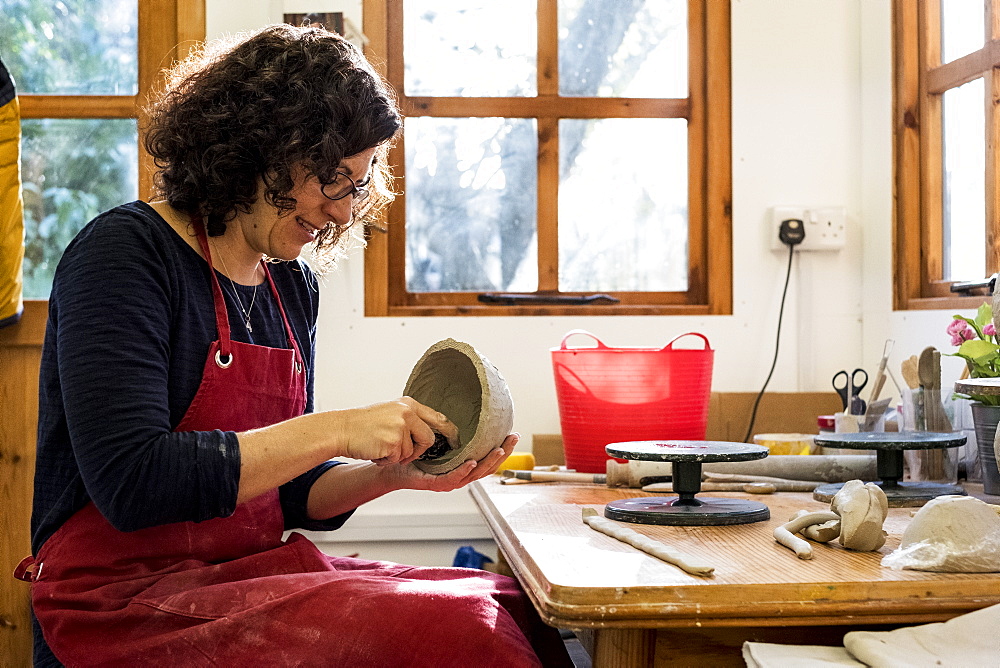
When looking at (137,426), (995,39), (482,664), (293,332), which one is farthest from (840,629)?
(995,39)

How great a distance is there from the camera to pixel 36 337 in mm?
2561

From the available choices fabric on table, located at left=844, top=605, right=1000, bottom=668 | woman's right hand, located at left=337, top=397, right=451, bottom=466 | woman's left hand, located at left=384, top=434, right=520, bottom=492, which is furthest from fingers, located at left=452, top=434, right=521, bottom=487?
fabric on table, located at left=844, top=605, right=1000, bottom=668

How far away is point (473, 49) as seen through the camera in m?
2.78

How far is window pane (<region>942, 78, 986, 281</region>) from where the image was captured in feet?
7.45

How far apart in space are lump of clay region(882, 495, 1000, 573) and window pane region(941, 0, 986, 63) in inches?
60.1

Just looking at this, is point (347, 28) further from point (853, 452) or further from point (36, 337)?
point (853, 452)

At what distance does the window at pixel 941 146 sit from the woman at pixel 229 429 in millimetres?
1456

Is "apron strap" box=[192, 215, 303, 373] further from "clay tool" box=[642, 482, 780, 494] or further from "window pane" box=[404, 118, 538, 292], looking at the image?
"window pane" box=[404, 118, 538, 292]

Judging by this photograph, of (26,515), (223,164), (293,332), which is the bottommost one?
(26,515)

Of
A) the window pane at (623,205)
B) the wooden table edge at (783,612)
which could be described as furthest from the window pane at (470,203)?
the wooden table edge at (783,612)

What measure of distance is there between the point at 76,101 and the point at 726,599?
7.67ft

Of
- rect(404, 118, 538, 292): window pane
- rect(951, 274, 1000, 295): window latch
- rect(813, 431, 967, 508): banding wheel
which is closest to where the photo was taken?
rect(813, 431, 967, 508): banding wheel

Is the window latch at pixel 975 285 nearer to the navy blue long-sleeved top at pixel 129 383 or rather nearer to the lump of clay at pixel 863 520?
the lump of clay at pixel 863 520

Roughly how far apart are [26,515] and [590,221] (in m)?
1.69
